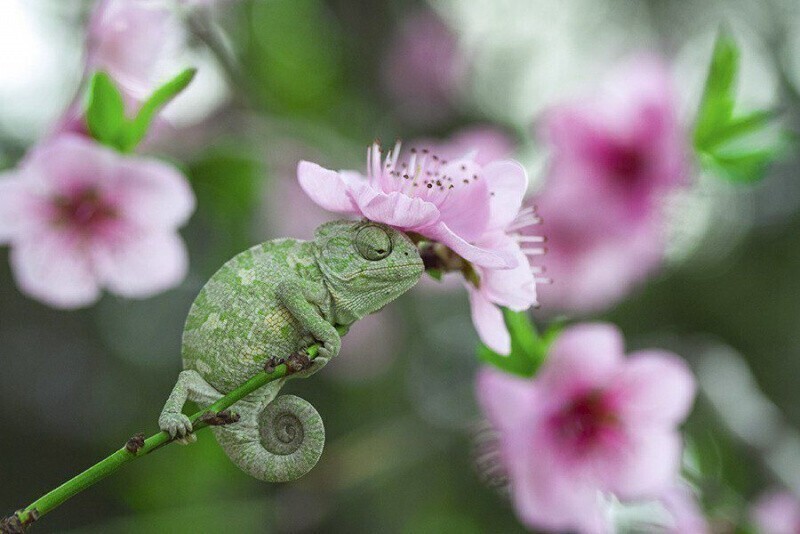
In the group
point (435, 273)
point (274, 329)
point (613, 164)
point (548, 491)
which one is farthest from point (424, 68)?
point (274, 329)

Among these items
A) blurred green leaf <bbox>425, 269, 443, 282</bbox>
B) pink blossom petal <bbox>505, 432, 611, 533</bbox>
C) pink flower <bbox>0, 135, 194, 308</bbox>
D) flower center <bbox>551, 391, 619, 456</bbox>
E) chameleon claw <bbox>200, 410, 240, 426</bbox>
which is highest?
blurred green leaf <bbox>425, 269, 443, 282</bbox>

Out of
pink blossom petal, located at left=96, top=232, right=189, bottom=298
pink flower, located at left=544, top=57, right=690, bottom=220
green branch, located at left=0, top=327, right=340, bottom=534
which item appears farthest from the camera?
pink flower, located at left=544, top=57, right=690, bottom=220

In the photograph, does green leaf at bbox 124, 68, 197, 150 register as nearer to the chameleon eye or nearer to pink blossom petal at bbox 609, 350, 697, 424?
the chameleon eye

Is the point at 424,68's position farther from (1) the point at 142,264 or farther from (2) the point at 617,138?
(1) the point at 142,264

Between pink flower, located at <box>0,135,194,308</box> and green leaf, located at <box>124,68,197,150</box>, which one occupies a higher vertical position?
green leaf, located at <box>124,68,197,150</box>

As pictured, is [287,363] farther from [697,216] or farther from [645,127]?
[697,216]

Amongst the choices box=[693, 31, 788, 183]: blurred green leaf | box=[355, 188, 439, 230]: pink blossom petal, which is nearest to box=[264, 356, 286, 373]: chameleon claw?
box=[355, 188, 439, 230]: pink blossom petal

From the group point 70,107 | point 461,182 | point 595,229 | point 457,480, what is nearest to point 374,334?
point 457,480
